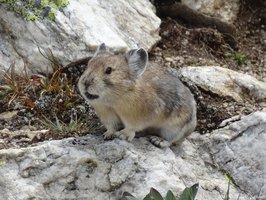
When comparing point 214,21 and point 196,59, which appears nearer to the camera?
point 196,59

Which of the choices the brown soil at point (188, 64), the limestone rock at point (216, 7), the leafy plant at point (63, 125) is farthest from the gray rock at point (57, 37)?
the limestone rock at point (216, 7)

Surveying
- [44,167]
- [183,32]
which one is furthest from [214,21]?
[44,167]

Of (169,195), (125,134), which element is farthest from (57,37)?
(169,195)

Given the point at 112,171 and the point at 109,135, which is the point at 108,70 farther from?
the point at 112,171

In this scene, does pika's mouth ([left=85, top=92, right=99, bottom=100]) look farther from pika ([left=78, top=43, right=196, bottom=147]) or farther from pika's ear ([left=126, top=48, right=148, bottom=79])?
pika's ear ([left=126, top=48, right=148, bottom=79])

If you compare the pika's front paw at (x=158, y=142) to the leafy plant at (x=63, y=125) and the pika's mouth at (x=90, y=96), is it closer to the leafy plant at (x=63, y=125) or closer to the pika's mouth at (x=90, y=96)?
the leafy plant at (x=63, y=125)

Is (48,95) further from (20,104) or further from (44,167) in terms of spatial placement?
(44,167)
